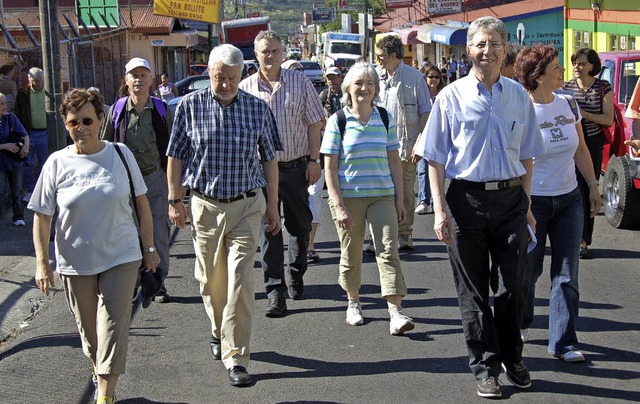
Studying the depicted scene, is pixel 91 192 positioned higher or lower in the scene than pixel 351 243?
higher

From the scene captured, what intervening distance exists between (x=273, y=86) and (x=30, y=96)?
21.0ft

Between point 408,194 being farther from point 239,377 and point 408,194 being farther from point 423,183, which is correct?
point 239,377

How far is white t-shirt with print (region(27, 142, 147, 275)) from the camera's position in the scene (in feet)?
17.3

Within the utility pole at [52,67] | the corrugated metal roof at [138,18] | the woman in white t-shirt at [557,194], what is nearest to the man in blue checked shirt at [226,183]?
the woman in white t-shirt at [557,194]

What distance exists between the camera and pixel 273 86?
766cm

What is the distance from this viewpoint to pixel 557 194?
6176mm

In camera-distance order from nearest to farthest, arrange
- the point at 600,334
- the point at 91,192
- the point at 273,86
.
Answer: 1. the point at 91,192
2. the point at 600,334
3. the point at 273,86

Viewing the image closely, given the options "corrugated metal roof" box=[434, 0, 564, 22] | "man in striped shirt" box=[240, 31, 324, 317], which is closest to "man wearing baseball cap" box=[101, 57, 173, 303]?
"man in striped shirt" box=[240, 31, 324, 317]

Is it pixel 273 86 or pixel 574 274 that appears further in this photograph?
pixel 273 86

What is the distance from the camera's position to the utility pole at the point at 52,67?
1073cm

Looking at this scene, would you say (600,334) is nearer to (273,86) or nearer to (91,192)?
(273,86)

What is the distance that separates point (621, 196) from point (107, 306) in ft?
23.4

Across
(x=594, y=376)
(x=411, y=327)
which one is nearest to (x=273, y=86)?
(x=411, y=327)

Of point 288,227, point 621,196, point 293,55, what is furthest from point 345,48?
point 288,227
